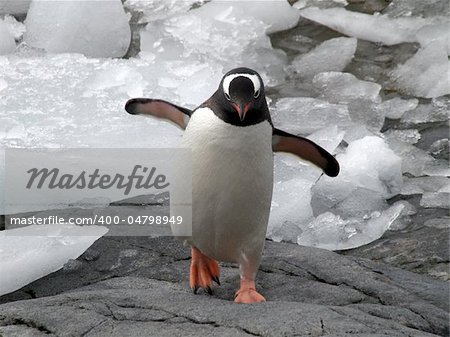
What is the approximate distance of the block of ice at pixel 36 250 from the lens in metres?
3.08

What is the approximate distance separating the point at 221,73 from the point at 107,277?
2159 millimetres

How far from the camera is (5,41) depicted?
522cm

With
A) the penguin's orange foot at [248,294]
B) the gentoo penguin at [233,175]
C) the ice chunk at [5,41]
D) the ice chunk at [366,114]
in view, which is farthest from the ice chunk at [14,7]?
the penguin's orange foot at [248,294]

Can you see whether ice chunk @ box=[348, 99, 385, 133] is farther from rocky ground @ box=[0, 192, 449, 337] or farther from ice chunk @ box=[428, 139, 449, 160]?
rocky ground @ box=[0, 192, 449, 337]

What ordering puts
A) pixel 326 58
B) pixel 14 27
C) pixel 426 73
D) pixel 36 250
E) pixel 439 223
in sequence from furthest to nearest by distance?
pixel 326 58, pixel 14 27, pixel 426 73, pixel 439 223, pixel 36 250

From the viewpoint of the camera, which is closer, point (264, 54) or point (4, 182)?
point (4, 182)

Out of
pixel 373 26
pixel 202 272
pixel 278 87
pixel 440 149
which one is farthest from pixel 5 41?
pixel 202 272

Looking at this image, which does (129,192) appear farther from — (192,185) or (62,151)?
(192,185)

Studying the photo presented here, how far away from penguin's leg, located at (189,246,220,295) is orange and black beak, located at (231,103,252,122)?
0.55 metres

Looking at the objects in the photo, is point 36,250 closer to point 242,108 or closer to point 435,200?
point 242,108

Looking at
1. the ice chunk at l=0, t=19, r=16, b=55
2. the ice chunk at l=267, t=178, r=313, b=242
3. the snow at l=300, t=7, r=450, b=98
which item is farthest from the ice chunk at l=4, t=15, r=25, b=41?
the ice chunk at l=267, t=178, r=313, b=242

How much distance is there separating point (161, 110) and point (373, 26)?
3384 mm

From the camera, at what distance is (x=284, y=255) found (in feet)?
10.5

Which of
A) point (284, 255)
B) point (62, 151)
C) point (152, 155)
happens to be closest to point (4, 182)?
point (62, 151)
